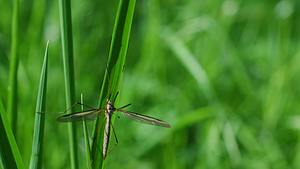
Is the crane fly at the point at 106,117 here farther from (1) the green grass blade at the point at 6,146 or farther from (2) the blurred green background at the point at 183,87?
(2) the blurred green background at the point at 183,87

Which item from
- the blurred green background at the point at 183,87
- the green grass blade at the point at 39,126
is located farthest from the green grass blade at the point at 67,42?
the blurred green background at the point at 183,87

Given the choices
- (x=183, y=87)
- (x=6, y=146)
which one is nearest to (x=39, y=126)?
(x=6, y=146)

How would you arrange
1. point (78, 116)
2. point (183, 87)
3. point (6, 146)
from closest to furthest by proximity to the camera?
1. point (6, 146)
2. point (78, 116)
3. point (183, 87)

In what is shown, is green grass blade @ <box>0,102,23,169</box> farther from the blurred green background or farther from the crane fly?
the blurred green background

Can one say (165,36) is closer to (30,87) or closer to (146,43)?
(146,43)

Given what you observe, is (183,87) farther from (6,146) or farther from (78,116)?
(6,146)
